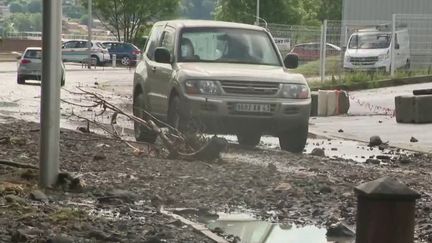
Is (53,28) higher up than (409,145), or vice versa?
(53,28)

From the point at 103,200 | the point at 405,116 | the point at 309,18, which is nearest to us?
the point at 103,200

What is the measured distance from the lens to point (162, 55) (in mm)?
13156

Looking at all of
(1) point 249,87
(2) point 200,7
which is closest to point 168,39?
(1) point 249,87

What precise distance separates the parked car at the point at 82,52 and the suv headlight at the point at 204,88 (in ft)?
157

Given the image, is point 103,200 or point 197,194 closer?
point 103,200

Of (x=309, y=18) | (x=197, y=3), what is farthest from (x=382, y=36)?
(x=197, y=3)

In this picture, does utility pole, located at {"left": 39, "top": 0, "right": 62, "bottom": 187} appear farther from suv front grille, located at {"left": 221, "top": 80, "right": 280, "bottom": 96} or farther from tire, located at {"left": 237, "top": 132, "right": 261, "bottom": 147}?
tire, located at {"left": 237, "top": 132, "right": 261, "bottom": 147}

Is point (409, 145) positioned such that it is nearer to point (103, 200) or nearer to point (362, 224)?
point (103, 200)

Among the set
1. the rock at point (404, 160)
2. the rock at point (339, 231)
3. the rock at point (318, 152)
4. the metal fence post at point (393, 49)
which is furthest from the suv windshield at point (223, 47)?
the metal fence post at point (393, 49)

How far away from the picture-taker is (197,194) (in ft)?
28.7

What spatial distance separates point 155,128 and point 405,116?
7664 mm

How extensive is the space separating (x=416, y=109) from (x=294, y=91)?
5.79m

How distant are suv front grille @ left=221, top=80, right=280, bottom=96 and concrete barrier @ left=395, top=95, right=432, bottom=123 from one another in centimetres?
605

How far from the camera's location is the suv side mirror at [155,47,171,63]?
1316 centimetres
